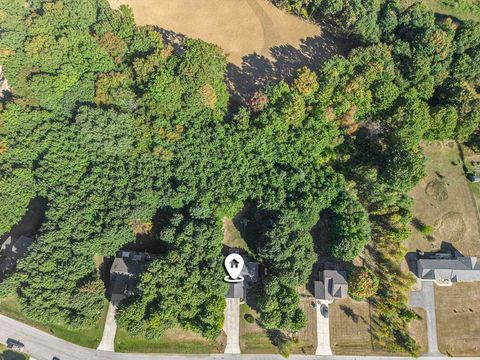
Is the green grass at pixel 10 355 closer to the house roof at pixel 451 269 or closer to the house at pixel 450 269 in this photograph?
the house at pixel 450 269

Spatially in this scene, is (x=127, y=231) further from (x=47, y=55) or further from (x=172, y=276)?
(x=47, y=55)

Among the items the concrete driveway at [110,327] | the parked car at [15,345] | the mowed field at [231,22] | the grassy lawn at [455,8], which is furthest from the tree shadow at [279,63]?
the parked car at [15,345]

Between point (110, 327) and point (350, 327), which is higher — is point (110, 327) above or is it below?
below

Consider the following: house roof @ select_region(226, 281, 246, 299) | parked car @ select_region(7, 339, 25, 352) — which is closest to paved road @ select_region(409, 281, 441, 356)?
house roof @ select_region(226, 281, 246, 299)

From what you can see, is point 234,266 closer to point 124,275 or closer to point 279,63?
point 124,275

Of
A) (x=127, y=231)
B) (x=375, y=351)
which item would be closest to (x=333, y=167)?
(x=375, y=351)

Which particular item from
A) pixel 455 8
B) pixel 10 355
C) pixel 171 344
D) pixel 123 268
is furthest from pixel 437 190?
pixel 10 355
